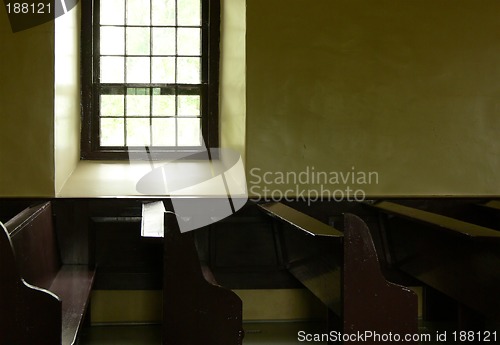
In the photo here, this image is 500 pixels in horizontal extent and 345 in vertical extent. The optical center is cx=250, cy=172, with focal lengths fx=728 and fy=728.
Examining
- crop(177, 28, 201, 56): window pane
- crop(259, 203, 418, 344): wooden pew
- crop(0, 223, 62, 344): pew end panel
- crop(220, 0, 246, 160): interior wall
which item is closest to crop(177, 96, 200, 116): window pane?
crop(220, 0, 246, 160): interior wall

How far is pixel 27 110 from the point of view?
4621mm

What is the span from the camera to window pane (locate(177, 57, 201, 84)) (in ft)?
18.5

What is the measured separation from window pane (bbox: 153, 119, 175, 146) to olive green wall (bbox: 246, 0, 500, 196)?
96 centimetres

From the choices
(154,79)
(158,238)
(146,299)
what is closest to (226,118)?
(154,79)

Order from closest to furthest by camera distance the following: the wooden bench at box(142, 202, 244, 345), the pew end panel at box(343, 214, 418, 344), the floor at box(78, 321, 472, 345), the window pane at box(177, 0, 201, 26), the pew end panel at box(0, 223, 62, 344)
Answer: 1. the pew end panel at box(0, 223, 62, 344)
2. the pew end panel at box(343, 214, 418, 344)
3. the wooden bench at box(142, 202, 244, 345)
4. the floor at box(78, 321, 472, 345)
5. the window pane at box(177, 0, 201, 26)

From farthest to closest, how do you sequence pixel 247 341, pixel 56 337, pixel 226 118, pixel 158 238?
pixel 226 118 → pixel 247 341 → pixel 158 238 → pixel 56 337

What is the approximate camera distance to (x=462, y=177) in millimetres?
5000

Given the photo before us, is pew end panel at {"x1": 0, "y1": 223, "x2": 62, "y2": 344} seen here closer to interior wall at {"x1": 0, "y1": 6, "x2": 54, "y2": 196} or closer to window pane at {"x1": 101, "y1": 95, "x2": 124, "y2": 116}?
interior wall at {"x1": 0, "y1": 6, "x2": 54, "y2": 196}

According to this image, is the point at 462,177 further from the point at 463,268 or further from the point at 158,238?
the point at 158,238

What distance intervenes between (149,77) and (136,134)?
1.48ft

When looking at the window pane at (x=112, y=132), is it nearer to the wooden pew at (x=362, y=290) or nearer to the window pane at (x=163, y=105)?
the window pane at (x=163, y=105)

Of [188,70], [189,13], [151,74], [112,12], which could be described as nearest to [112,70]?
[151,74]

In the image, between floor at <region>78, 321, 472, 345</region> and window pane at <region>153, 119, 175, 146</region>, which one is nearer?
floor at <region>78, 321, 472, 345</region>

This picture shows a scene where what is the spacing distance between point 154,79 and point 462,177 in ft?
7.88
